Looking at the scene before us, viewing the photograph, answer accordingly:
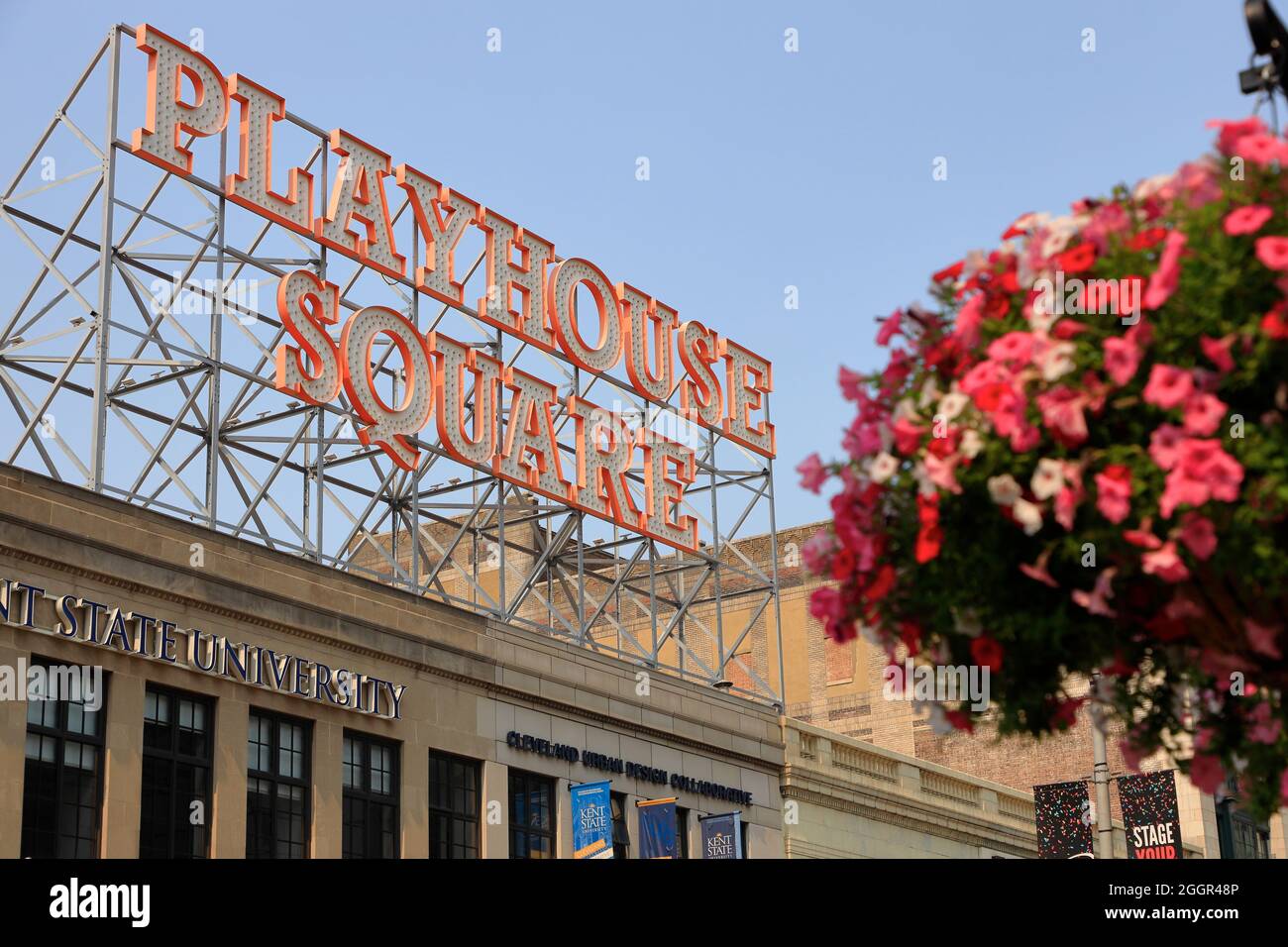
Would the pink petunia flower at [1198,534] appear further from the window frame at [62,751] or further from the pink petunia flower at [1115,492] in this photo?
the window frame at [62,751]

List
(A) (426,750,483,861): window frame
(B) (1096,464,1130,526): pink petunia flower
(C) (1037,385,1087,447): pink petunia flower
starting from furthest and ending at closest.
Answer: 1. (A) (426,750,483,861): window frame
2. (C) (1037,385,1087,447): pink petunia flower
3. (B) (1096,464,1130,526): pink petunia flower

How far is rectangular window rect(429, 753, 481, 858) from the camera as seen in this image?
1219 inches

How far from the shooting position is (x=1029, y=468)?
7.44 metres

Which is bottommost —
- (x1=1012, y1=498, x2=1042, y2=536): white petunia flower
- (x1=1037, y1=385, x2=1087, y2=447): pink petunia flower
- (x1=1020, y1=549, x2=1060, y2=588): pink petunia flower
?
(x1=1020, y1=549, x2=1060, y2=588): pink petunia flower

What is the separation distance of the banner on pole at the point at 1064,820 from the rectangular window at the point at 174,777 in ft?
52.9

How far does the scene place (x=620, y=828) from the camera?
113ft

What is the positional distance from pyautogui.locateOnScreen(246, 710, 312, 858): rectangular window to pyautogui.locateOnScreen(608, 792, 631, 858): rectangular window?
6.94m

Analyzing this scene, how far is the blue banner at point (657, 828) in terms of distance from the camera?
34.0 metres

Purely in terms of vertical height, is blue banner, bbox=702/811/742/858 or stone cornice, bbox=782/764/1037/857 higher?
stone cornice, bbox=782/764/1037/857

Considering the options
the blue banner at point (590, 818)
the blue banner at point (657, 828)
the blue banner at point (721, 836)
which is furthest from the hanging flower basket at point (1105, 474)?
the blue banner at point (721, 836)
